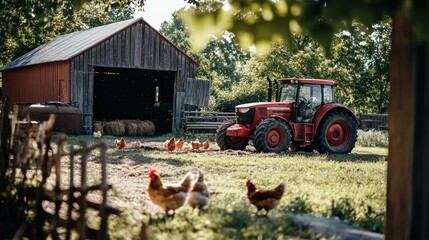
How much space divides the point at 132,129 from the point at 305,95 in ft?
35.0

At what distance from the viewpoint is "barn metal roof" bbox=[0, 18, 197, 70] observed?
85.7 ft

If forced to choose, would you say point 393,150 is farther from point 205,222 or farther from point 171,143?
point 171,143

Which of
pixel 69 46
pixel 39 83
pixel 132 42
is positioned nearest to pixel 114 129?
pixel 132 42

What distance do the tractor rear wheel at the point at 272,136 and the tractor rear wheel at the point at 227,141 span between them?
5.06 feet

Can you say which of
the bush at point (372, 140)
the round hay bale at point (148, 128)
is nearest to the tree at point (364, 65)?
the bush at point (372, 140)

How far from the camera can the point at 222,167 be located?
40.8 ft

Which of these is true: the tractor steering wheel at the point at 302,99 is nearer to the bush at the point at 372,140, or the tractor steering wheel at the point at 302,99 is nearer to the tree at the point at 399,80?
the bush at the point at 372,140

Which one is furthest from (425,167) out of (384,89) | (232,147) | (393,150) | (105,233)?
(384,89)

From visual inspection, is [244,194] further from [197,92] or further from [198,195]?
[197,92]

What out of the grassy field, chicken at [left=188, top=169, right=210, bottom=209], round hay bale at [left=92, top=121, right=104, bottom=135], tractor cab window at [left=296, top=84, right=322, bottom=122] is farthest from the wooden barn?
chicken at [left=188, top=169, right=210, bottom=209]

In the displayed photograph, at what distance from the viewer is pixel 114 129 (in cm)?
2539

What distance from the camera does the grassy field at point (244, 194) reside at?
5914mm

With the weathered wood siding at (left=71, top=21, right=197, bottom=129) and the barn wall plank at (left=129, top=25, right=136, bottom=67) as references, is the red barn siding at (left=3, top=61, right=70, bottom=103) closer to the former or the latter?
the weathered wood siding at (left=71, top=21, right=197, bottom=129)

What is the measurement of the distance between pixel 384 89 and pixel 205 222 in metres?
35.9
